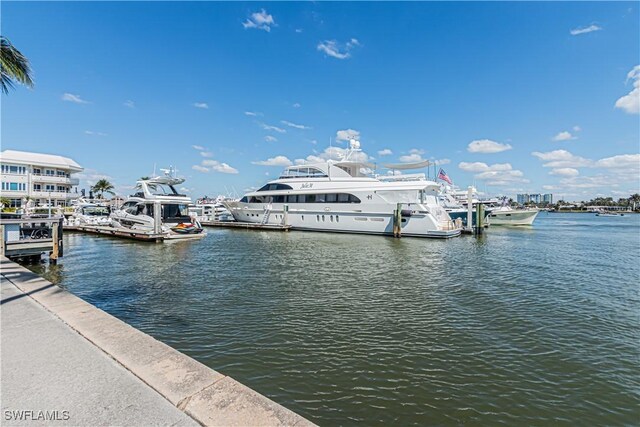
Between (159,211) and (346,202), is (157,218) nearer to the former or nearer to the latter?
(159,211)

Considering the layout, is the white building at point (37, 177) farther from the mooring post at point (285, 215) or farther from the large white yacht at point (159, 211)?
the mooring post at point (285, 215)

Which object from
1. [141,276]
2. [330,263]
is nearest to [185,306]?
[141,276]

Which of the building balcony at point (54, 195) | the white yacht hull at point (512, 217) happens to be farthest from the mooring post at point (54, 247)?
the white yacht hull at point (512, 217)

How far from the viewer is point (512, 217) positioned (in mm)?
39438

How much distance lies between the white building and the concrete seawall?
3954 cm

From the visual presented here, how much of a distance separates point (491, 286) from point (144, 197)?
2214 cm

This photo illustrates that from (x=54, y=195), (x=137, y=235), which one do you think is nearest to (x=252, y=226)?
(x=137, y=235)

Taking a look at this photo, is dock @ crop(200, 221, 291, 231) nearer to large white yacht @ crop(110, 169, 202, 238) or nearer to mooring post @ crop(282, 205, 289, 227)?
mooring post @ crop(282, 205, 289, 227)

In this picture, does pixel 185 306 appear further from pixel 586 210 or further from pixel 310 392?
pixel 586 210

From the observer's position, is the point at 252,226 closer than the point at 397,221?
No

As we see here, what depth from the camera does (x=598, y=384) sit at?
14.5 feet

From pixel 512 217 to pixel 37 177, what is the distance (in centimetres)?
6027

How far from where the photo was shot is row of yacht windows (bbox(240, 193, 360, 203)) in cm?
2714

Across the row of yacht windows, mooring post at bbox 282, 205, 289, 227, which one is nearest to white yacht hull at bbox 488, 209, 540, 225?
the row of yacht windows
